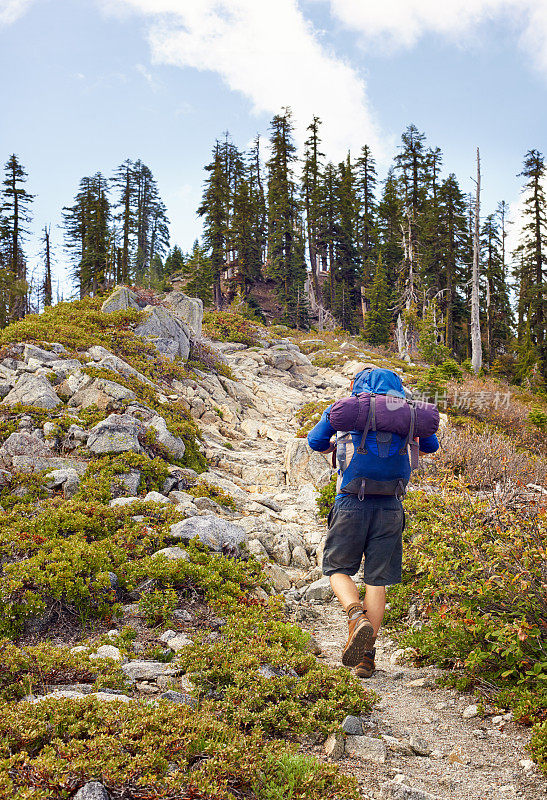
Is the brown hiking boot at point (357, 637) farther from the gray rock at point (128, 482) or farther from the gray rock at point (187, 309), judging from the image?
the gray rock at point (187, 309)

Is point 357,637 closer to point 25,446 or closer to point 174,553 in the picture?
point 174,553

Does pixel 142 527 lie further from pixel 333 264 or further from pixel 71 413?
pixel 333 264

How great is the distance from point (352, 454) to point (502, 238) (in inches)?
1984

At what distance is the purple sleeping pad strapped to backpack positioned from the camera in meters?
3.71

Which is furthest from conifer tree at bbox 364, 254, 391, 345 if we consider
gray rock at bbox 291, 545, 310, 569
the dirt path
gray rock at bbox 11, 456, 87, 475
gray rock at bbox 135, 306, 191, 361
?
the dirt path

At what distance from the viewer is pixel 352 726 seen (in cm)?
311

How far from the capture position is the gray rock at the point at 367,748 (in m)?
2.86

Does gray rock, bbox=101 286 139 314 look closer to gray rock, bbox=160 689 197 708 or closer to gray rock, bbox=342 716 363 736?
gray rock, bbox=160 689 197 708

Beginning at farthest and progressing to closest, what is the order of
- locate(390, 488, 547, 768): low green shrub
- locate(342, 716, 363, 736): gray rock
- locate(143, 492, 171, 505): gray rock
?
locate(143, 492, 171, 505): gray rock
locate(390, 488, 547, 768): low green shrub
locate(342, 716, 363, 736): gray rock

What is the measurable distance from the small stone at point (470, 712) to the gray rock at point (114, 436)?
5.95 meters

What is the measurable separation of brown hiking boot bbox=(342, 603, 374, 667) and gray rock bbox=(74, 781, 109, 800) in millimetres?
Answer: 1998

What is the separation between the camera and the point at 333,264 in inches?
1820

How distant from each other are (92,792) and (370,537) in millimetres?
2480


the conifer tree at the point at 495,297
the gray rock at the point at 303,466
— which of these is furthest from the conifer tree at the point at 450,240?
the gray rock at the point at 303,466
